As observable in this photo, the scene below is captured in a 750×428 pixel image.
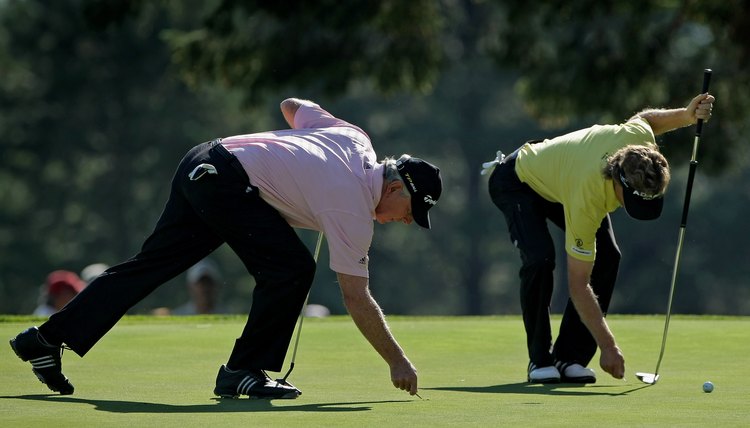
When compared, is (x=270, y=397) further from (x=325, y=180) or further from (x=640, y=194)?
(x=640, y=194)

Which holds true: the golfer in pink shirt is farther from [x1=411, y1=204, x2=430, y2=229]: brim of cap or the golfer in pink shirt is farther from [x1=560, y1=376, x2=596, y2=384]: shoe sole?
[x1=560, y1=376, x2=596, y2=384]: shoe sole

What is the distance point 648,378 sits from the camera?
7.79 meters

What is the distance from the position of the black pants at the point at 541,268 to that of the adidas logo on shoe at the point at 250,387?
5.32ft

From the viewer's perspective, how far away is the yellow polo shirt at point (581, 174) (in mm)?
7473

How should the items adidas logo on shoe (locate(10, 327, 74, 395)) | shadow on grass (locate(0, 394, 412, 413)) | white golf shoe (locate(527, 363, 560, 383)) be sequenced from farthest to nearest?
white golf shoe (locate(527, 363, 560, 383)) < adidas logo on shoe (locate(10, 327, 74, 395)) < shadow on grass (locate(0, 394, 412, 413))

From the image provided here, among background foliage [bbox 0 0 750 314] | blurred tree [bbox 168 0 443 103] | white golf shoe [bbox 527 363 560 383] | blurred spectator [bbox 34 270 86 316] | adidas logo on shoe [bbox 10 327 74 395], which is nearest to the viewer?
adidas logo on shoe [bbox 10 327 74 395]

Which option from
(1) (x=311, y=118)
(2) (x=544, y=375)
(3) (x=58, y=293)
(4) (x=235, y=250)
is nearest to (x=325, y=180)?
(4) (x=235, y=250)

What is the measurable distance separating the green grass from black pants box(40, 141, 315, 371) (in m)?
0.30

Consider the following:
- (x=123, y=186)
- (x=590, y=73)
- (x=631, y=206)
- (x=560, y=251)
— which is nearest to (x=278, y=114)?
(x=123, y=186)

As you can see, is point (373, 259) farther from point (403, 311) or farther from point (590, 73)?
point (590, 73)

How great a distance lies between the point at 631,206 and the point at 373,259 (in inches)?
1931

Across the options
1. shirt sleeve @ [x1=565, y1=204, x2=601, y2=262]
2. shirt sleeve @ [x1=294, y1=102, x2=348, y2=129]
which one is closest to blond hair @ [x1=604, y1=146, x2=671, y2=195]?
shirt sleeve @ [x1=565, y1=204, x2=601, y2=262]

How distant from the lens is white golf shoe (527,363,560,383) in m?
8.01

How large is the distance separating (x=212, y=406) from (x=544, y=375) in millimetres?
2122
